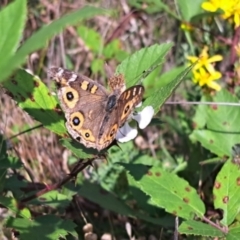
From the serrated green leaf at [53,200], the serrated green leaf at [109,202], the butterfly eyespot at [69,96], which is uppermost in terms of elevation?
the butterfly eyespot at [69,96]

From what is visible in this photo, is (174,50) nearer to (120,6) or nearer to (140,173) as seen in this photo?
(120,6)

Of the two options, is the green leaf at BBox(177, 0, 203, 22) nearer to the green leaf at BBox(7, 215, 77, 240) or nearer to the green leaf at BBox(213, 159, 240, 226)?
the green leaf at BBox(213, 159, 240, 226)

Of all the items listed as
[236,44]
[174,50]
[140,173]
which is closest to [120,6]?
[174,50]

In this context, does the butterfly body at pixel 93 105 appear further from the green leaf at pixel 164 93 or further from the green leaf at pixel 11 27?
the green leaf at pixel 11 27

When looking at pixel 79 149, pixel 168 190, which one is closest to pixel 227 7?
pixel 168 190

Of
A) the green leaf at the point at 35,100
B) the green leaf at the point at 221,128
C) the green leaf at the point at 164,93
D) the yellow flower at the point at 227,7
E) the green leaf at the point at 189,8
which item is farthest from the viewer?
the green leaf at the point at 189,8

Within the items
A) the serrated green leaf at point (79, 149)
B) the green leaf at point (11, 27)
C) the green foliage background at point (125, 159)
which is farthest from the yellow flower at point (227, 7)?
the green leaf at point (11, 27)

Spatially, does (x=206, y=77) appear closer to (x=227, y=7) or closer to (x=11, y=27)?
(x=227, y=7)
